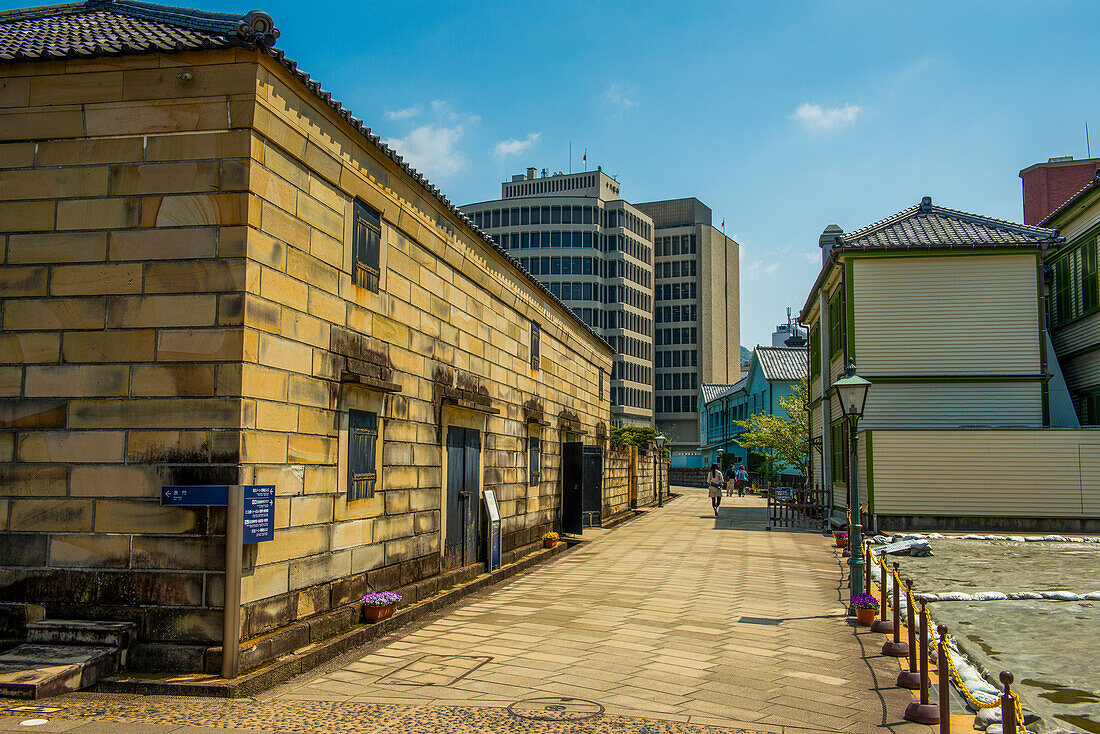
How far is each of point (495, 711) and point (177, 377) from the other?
3872mm

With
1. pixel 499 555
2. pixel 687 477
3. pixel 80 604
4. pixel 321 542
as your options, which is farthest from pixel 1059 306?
pixel 687 477

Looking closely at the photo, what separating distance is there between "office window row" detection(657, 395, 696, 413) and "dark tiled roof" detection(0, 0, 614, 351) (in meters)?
87.5

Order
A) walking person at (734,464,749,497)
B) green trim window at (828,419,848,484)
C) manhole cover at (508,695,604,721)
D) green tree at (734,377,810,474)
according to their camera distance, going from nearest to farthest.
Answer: manhole cover at (508,695,604,721)
green trim window at (828,419,848,484)
green tree at (734,377,810,474)
walking person at (734,464,749,497)

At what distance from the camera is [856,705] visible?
Result: 277 inches

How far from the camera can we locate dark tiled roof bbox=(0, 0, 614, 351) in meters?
7.70

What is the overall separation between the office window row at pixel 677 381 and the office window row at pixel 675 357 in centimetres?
114

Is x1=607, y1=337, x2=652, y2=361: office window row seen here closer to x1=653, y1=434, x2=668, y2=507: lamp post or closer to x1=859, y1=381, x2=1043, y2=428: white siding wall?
x1=653, y1=434, x2=668, y2=507: lamp post

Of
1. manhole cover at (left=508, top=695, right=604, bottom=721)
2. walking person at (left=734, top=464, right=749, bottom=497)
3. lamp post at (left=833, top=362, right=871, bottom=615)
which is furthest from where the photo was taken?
walking person at (left=734, top=464, right=749, bottom=497)

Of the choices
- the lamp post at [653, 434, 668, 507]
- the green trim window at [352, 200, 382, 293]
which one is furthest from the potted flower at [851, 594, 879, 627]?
the lamp post at [653, 434, 668, 507]

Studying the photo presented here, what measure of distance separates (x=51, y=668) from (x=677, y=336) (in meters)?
92.7

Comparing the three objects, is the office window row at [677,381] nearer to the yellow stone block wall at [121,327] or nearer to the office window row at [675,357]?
the office window row at [675,357]

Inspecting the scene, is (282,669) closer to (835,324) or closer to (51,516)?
(51,516)

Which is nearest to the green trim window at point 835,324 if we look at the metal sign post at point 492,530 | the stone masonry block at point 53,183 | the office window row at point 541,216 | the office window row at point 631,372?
the metal sign post at point 492,530

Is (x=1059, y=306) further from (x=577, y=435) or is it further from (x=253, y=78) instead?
(x=253, y=78)
